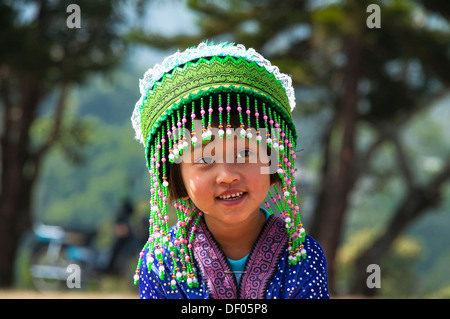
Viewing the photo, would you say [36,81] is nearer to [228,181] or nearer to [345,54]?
[345,54]

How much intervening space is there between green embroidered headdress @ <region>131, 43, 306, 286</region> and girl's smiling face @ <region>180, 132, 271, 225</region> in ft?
0.11

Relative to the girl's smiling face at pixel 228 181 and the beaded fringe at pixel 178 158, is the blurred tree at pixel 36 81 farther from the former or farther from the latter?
the girl's smiling face at pixel 228 181

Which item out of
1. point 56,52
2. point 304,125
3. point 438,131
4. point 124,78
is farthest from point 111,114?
point 56,52

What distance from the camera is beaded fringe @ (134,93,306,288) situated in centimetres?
171

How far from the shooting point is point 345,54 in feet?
34.1

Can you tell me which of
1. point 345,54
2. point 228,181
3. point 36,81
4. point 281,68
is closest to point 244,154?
point 228,181

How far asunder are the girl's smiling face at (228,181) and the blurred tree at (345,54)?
20.3ft

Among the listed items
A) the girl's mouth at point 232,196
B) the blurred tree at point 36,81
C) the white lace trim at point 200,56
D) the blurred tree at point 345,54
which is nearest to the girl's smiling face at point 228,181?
the girl's mouth at point 232,196

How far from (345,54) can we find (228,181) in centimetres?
911

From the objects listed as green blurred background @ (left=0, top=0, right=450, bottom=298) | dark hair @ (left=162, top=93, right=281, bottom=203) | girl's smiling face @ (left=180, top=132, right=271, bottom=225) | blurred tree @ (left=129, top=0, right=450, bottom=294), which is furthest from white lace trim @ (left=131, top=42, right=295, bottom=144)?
blurred tree @ (left=129, top=0, right=450, bottom=294)

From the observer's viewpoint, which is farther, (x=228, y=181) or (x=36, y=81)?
(x=36, y=81)

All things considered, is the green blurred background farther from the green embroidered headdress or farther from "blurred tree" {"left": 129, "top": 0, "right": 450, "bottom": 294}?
the green embroidered headdress

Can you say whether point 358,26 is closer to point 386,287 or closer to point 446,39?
point 446,39

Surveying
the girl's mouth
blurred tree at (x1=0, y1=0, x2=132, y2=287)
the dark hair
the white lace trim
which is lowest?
the girl's mouth
